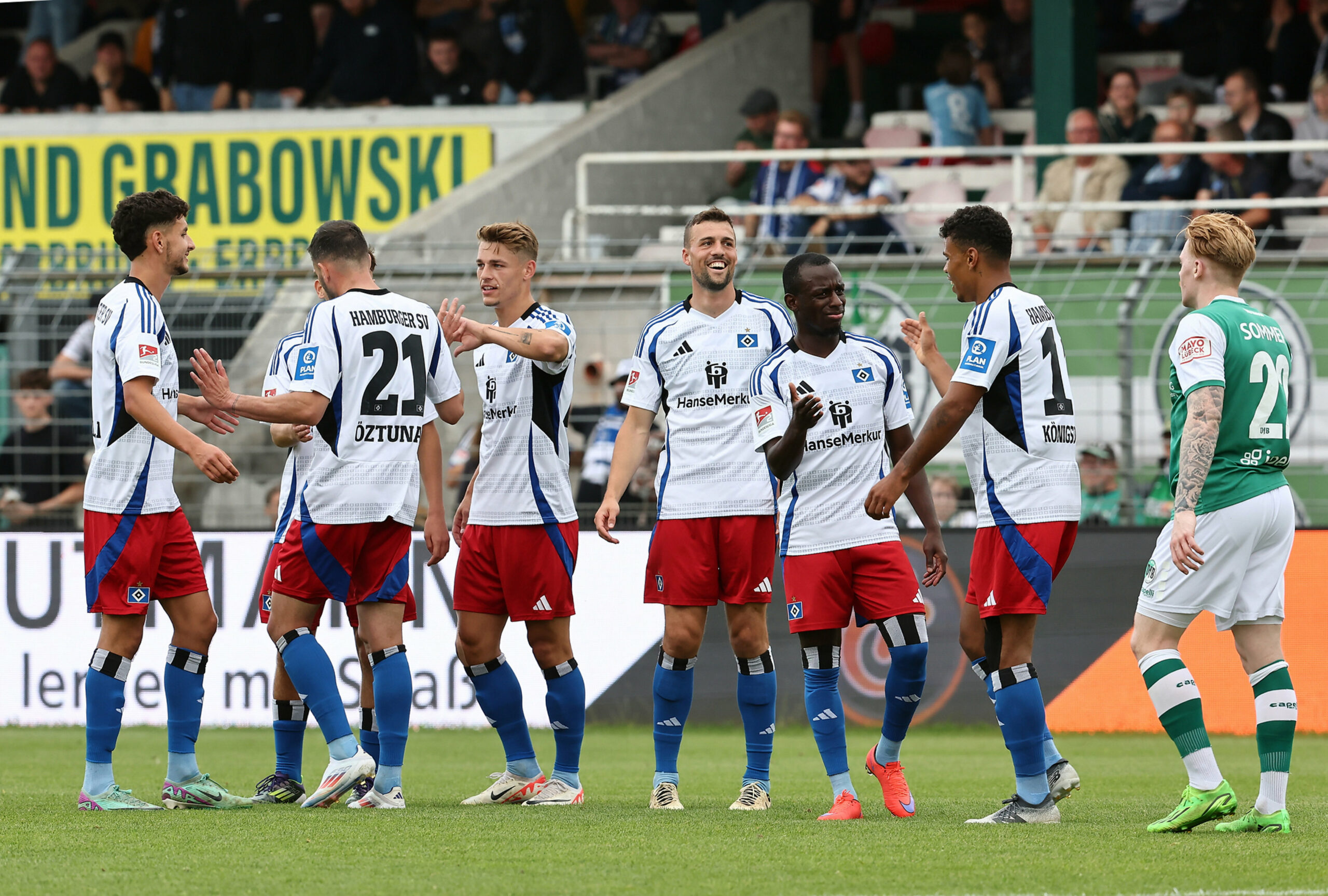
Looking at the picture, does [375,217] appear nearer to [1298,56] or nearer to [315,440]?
[1298,56]

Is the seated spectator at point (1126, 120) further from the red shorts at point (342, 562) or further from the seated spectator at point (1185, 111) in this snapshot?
the red shorts at point (342, 562)

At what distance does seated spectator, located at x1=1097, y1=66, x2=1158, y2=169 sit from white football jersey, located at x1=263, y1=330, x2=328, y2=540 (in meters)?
9.64

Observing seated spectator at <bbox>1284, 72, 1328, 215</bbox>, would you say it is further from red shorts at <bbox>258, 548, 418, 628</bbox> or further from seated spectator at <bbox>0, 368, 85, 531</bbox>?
seated spectator at <bbox>0, 368, 85, 531</bbox>

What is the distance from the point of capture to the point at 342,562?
6.99m

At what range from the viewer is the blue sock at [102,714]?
23.2 feet

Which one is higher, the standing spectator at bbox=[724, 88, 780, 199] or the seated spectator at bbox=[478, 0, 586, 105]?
the seated spectator at bbox=[478, 0, 586, 105]

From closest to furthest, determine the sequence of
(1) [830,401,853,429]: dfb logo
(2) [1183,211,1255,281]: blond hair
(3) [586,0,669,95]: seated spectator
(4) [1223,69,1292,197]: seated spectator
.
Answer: (2) [1183,211,1255,281]: blond hair < (1) [830,401,853,429]: dfb logo < (4) [1223,69,1292,197]: seated spectator < (3) [586,0,669,95]: seated spectator

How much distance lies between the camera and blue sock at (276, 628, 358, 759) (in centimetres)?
686

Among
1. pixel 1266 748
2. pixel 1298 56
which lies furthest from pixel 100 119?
pixel 1266 748

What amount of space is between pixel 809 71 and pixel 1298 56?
517cm

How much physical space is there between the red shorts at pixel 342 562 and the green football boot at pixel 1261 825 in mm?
3362

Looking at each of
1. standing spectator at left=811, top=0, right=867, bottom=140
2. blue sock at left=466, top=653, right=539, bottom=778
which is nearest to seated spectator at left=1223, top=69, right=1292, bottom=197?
standing spectator at left=811, top=0, right=867, bottom=140

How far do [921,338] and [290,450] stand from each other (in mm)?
2714

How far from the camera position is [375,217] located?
699 inches
